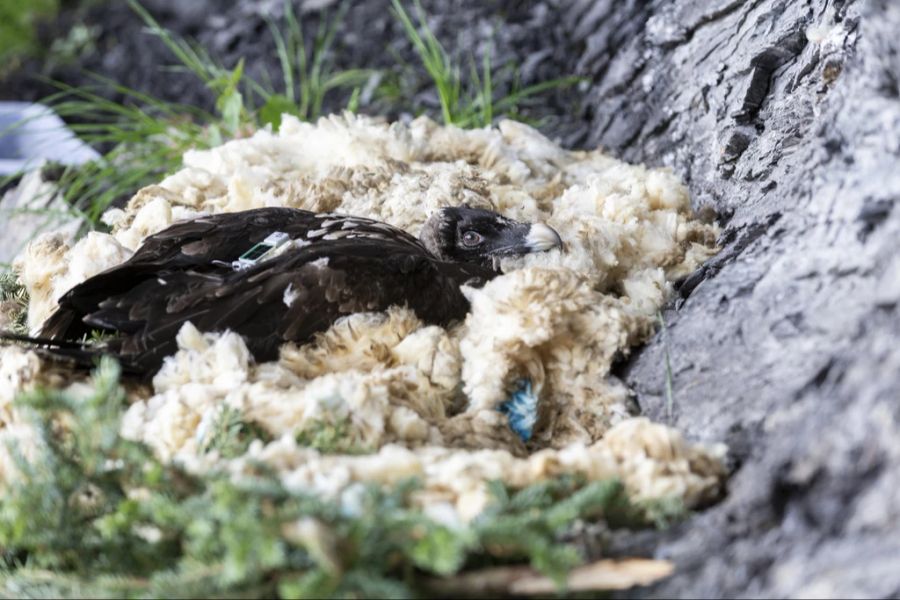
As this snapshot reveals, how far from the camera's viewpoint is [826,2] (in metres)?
2.33

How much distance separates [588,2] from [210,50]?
6.46ft

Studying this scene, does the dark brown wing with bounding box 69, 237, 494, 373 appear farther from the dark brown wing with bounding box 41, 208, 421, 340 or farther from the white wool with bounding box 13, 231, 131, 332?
the white wool with bounding box 13, 231, 131, 332

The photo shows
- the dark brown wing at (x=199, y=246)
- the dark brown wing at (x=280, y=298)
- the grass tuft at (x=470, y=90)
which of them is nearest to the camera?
the dark brown wing at (x=280, y=298)

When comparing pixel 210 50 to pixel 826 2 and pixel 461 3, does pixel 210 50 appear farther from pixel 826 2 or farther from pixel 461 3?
pixel 826 2

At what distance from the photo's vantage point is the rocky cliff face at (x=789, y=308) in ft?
4.44

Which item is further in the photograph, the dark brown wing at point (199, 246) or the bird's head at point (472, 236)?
the bird's head at point (472, 236)

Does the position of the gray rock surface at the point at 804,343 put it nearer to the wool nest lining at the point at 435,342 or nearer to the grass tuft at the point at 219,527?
the wool nest lining at the point at 435,342

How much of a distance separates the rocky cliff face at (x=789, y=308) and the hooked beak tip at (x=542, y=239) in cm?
30

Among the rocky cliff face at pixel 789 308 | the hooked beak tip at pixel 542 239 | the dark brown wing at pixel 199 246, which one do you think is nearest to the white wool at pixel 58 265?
the dark brown wing at pixel 199 246

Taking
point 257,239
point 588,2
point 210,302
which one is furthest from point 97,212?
point 588,2

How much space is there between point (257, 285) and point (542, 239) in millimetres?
673

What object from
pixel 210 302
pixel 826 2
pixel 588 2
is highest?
pixel 826 2

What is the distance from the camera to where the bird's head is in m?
2.35

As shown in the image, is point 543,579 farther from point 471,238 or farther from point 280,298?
point 471,238
